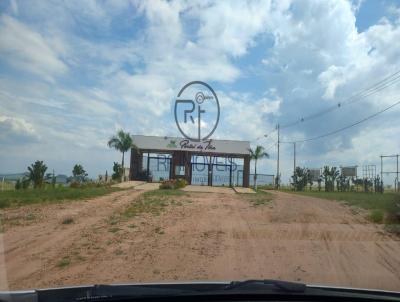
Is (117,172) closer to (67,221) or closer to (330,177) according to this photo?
(330,177)

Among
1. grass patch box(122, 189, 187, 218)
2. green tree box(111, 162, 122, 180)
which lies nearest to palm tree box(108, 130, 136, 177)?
green tree box(111, 162, 122, 180)

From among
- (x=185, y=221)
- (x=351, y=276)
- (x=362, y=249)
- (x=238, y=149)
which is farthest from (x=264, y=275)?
(x=238, y=149)

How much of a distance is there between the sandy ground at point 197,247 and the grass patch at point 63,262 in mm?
96

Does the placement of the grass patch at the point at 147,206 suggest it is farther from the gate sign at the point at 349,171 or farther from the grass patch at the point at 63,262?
the gate sign at the point at 349,171

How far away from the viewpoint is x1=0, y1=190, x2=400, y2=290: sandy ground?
9.91 metres

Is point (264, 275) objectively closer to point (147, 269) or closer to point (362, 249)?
point (147, 269)

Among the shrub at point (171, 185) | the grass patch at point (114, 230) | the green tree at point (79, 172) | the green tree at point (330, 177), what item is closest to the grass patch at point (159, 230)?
the grass patch at point (114, 230)

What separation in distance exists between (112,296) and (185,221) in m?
12.1

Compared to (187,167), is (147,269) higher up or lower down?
lower down

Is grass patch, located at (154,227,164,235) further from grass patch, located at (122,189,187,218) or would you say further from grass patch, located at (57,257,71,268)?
grass patch, located at (57,257,71,268)

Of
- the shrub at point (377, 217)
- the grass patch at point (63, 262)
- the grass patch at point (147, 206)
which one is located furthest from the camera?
the grass patch at point (147, 206)

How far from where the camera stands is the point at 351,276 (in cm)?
1010

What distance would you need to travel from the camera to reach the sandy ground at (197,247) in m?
9.91

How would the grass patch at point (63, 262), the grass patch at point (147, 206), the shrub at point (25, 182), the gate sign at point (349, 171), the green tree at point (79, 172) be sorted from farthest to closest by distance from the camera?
the gate sign at point (349, 171) → the green tree at point (79, 172) → the shrub at point (25, 182) → the grass patch at point (147, 206) → the grass patch at point (63, 262)
